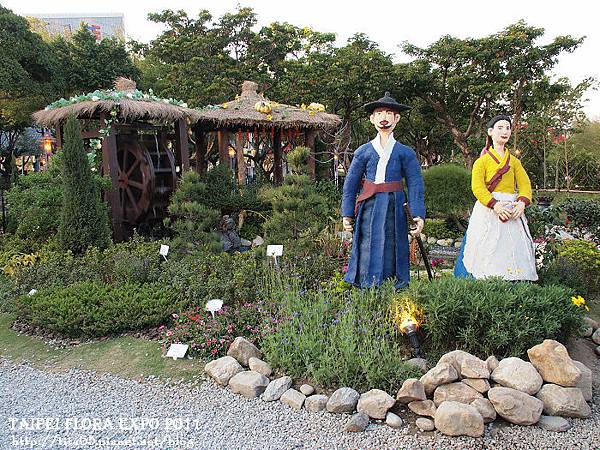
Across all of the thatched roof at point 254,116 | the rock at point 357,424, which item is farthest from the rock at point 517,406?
the thatched roof at point 254,116

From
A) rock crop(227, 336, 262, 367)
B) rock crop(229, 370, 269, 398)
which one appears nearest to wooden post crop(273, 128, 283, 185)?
rock crop(227, 336, 262, 367)

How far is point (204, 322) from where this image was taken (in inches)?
176

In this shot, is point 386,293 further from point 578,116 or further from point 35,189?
point 578,116

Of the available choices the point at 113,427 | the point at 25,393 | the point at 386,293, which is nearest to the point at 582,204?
the point at 386,293

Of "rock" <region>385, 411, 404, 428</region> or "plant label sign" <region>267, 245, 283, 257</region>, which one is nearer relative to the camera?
"rock" <region>385, 411, 404, 428</region>

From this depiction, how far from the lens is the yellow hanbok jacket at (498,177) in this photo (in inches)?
173

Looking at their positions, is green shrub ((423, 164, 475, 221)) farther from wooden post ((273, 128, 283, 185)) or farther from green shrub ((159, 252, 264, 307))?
green shrub ((159, 252, 264, 307))

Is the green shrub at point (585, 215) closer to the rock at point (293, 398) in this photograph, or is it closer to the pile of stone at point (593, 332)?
the pile of stone at point (593, 332)

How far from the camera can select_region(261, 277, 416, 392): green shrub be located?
3402 millimetres

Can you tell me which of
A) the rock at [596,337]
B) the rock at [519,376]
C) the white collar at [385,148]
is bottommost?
the rock at [596,337]

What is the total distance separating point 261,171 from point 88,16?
6499 centimetres

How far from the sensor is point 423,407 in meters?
3.07

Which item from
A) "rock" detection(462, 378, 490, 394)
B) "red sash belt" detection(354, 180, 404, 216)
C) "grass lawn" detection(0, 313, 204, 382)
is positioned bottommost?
"grass lawn" detection(0, 313, 204, 382)

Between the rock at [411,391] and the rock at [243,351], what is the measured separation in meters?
1.28
